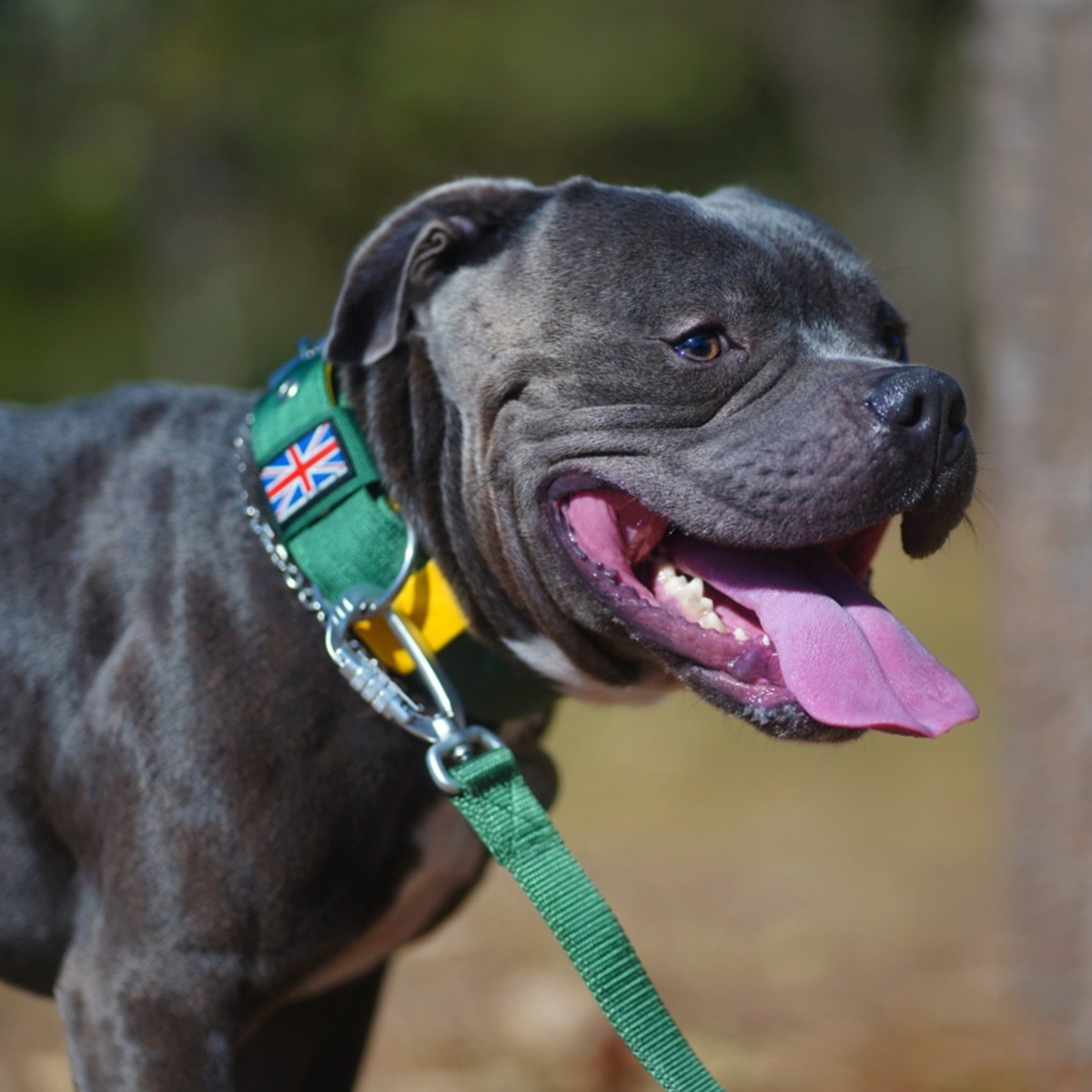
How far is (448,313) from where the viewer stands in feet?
9.55

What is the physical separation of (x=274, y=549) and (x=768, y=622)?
90cm

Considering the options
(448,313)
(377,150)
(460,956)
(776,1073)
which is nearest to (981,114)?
(448,313)

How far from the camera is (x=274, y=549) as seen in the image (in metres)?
2.80

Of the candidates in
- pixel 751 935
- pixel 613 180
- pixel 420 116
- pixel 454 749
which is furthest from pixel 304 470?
pixel 420 116

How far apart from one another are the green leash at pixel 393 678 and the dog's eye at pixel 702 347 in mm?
588

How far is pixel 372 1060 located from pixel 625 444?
2.72m

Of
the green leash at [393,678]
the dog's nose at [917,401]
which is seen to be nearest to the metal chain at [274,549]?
the green leash at [393,678]

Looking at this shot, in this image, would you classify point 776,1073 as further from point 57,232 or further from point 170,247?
point 57,232

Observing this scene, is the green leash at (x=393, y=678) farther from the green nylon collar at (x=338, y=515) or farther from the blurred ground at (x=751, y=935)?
the blurred ground at (x=751, y=935)

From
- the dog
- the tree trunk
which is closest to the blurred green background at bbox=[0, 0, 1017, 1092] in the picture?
the tree trunk

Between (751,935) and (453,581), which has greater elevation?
(453,581)

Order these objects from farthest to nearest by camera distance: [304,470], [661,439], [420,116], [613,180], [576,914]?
[420,116], [613,180], [304,470], [661,439], [576,914]

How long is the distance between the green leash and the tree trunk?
212cm

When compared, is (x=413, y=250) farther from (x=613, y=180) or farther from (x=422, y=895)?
(x=613, y=180)
